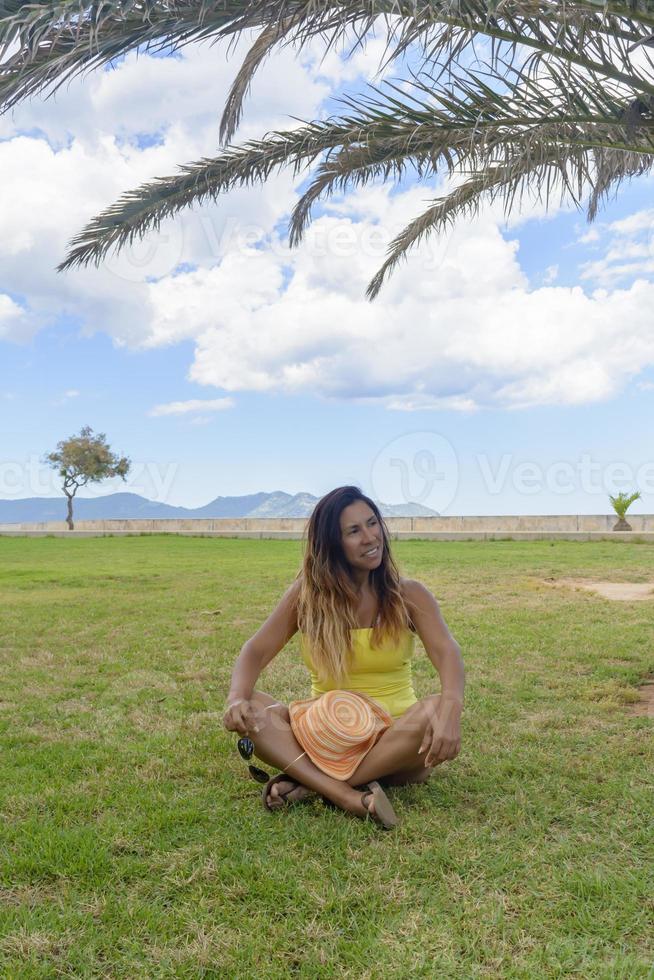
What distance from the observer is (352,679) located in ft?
11.9

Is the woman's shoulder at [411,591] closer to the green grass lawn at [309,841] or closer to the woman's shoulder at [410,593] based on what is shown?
the woman's shoulder at [410,593]

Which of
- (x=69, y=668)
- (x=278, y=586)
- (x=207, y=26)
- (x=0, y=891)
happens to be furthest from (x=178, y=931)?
(x=278, y=586)

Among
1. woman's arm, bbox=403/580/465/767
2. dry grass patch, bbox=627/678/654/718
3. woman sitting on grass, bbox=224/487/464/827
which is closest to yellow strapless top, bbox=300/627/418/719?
woman sitting on grass, bbox=224/487/464/827

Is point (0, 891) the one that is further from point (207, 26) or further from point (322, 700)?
point (207, 26)

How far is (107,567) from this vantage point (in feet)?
50.1

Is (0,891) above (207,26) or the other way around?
the other way around

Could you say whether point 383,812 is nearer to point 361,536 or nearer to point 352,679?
point 352,679

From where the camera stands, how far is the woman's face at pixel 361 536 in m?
3.54

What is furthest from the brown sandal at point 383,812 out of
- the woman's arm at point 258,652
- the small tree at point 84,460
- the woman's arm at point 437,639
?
the small tree at point 84,460

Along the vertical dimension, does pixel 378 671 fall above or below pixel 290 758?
above

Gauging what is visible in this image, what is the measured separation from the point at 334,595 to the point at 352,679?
373 millimetres

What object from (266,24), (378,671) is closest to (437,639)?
(378,671)

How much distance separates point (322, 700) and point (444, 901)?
0.97 meters

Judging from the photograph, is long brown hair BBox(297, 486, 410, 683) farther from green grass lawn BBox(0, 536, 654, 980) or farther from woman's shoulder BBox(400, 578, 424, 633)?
green grass lawn BBox(0, 536, 654, 980)
